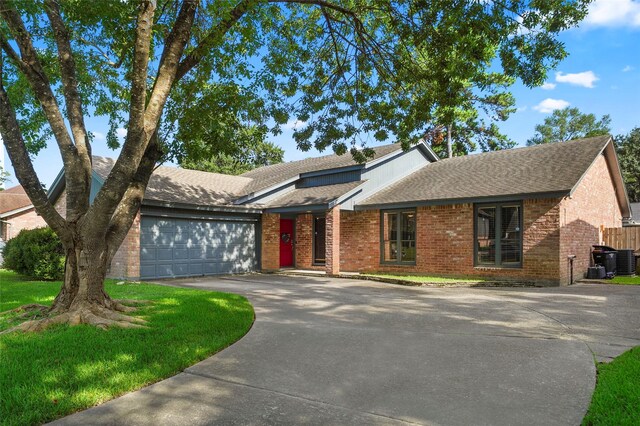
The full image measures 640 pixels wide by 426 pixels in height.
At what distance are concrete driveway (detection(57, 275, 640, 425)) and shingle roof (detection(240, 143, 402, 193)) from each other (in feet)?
36.3

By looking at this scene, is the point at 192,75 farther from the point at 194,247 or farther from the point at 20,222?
the point at 20,222

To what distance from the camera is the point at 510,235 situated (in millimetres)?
13672

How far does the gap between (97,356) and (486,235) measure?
40.5ft

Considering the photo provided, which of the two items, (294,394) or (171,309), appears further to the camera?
Result: (171,309)

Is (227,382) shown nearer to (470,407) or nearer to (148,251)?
(470,407)

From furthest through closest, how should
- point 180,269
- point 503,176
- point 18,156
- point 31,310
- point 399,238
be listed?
point 399,238, point 180,269, point 503,176, point 31,310, point 18,156

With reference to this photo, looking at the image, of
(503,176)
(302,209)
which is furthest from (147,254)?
(503,176)

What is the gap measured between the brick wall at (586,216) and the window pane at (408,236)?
4.86m

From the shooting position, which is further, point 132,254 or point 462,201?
point 462,201

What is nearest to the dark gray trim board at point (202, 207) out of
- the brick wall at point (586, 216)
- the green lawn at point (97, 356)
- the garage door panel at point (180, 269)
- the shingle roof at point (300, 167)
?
the shingle roof at point (300, 167)

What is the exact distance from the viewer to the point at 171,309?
25.3 ft

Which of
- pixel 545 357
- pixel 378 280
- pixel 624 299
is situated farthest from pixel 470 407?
pixel 378 280

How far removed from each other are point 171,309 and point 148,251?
7.31 m

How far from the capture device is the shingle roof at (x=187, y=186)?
15605 mm
